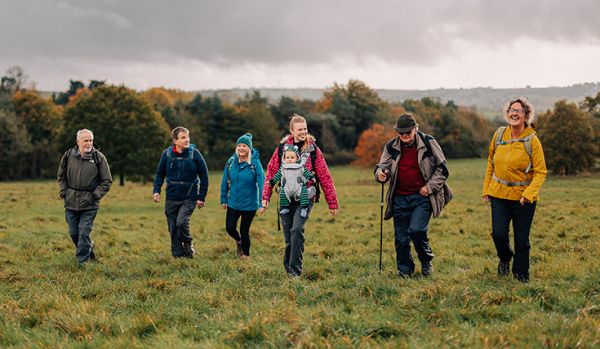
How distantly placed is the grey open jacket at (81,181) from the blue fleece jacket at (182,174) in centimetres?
103

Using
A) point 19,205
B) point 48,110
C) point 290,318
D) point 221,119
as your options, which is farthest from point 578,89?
point 290,318

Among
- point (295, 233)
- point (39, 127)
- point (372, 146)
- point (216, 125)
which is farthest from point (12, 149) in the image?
point (295, 233)

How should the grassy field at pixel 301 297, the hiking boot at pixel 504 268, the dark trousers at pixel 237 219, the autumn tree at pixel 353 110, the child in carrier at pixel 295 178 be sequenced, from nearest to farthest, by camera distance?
the grassy field at pixel 301 297 → the hiking boot at pixel 504 268 → the child in carrier at pixel 295 178 → the dark trousers at pixel 237 219 → the autumn tree at pixel 353 110

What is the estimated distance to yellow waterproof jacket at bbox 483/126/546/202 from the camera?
7.46 metres

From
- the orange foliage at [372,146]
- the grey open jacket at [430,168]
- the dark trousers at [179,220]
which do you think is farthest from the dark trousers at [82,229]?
the orange foliage at [372,146]

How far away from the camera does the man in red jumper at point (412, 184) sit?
26.4 ft

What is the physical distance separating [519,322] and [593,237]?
27.0ft

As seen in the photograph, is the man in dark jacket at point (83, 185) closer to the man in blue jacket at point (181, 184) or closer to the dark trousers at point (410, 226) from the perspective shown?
the man in blue jacket at point (181, 184)

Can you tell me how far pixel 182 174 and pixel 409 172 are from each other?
4478 millimetres

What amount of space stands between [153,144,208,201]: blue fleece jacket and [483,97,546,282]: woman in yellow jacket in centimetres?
533

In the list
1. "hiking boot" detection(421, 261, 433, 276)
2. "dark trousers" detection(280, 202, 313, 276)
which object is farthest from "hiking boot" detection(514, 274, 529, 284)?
"dark trousers" detection(280, 202, 313, 276)

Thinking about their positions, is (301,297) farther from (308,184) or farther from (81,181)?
(81,181)

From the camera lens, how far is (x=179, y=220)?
413 inches

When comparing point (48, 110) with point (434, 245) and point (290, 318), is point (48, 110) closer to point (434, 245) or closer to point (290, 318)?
point (434, 245)
